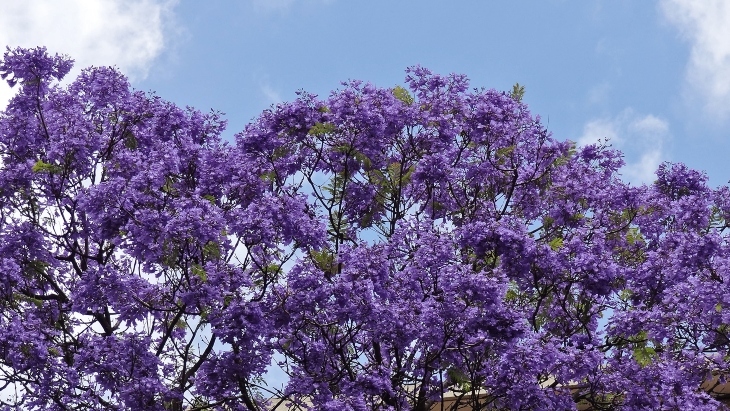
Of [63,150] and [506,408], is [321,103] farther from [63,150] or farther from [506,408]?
[506,408]

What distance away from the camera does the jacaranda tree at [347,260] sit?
1195cm

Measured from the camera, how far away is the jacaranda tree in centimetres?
1195

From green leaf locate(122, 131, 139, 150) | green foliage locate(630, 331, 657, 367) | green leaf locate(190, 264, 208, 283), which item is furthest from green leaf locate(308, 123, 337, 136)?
green foliage locate(630, 331, 657, 367)

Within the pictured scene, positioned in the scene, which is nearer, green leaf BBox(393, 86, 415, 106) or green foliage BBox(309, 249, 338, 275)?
green foliage BBox(309, 249, 338, 275)

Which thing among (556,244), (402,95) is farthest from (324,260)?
(402,95)

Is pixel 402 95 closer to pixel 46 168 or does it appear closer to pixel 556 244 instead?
pixel 556 244

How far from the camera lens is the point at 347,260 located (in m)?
12.0

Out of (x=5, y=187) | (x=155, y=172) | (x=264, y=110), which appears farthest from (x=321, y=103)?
(x=5, y=187)

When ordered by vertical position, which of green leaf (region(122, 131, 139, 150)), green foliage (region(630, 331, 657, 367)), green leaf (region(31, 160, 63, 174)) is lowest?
green foliage (region(630, 331, 657, 367))

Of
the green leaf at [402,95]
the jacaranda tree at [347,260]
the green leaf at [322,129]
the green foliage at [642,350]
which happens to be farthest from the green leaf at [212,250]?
the green foliage at [642,350]

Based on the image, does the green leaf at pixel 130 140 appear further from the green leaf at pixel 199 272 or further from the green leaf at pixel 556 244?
the green leaf at pixel 556 244

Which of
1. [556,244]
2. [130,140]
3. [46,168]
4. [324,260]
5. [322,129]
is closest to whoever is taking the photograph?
[324,260]

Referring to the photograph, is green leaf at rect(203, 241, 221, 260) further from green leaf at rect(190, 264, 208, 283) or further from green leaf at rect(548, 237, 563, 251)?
green leaf at rect(548, 237, 563, 251)

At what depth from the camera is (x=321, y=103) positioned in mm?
14219
